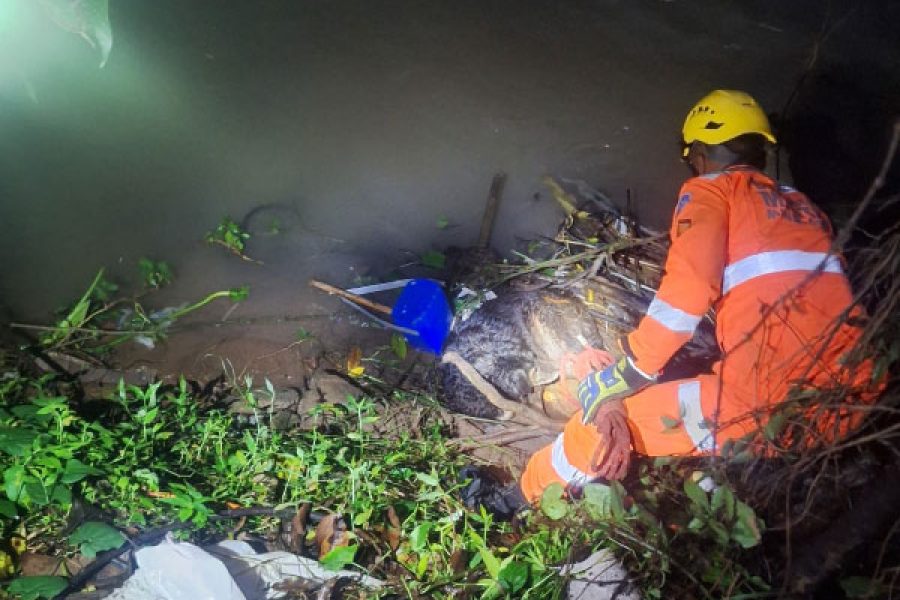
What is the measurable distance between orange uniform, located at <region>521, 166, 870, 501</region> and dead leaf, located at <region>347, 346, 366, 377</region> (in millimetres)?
1518

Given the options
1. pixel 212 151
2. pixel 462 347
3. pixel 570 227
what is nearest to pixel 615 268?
pixel 570 227

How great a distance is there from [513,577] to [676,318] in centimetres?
125

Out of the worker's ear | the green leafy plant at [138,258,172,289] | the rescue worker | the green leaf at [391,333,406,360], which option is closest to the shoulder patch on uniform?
the rescue worker

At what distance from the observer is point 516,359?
351 cm

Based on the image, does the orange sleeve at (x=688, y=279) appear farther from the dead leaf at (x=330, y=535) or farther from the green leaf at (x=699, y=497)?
the dead leaf at (x=330, y=535)

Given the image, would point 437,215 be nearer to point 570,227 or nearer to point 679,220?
point 570,227

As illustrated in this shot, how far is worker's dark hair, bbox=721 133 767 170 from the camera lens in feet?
8.79

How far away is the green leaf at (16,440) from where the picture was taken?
2176mm

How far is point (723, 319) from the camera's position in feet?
7.84

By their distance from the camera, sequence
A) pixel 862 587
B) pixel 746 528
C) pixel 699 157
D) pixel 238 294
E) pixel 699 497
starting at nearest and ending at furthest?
pixel 862 587
pixel 746 528
pixel 699 497
pixel 699 157
pixel 238 294

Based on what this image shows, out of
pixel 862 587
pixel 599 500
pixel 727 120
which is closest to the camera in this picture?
pixel 862 587

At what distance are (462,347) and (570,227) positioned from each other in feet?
4.20

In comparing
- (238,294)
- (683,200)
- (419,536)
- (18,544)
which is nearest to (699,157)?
(683,200)

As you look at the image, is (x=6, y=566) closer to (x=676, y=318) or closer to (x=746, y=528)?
(x=746, y=528)
